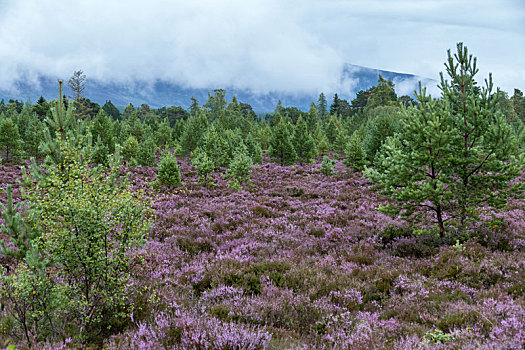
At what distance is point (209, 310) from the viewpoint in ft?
17.4

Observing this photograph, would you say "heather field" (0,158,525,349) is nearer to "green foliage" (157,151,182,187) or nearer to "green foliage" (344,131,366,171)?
"green foliage" (157,151,182,187)

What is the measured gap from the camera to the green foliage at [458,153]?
7539 mm

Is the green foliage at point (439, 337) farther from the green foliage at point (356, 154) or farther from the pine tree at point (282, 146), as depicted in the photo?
the pine tree at point (282, 146)

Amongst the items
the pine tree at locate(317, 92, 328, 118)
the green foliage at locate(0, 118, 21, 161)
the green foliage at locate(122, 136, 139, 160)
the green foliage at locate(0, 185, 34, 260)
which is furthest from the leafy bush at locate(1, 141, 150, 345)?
the pine tree at locate(317, 92, 328, 118)

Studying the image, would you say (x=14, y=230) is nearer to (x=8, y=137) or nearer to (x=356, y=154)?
(x=356, y=154)

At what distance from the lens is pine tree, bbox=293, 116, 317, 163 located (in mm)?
34094

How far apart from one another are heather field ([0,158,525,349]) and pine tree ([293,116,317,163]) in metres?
22.2

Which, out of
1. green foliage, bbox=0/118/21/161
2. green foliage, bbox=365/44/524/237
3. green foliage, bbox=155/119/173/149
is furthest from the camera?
green foliage, bbox=155/119/173/149

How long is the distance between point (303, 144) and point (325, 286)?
29.0 meters

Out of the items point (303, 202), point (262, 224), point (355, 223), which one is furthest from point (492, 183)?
point (303, 202)

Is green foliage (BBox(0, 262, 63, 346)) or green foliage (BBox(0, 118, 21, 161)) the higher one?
green foliage (BBox(0, 118, 21, 161))

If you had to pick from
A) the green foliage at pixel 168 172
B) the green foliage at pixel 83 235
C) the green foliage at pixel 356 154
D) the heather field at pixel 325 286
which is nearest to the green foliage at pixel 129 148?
the green foliage at pixel 168 172

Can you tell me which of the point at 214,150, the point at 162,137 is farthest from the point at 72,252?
the point at 162,137

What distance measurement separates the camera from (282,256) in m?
8.59
